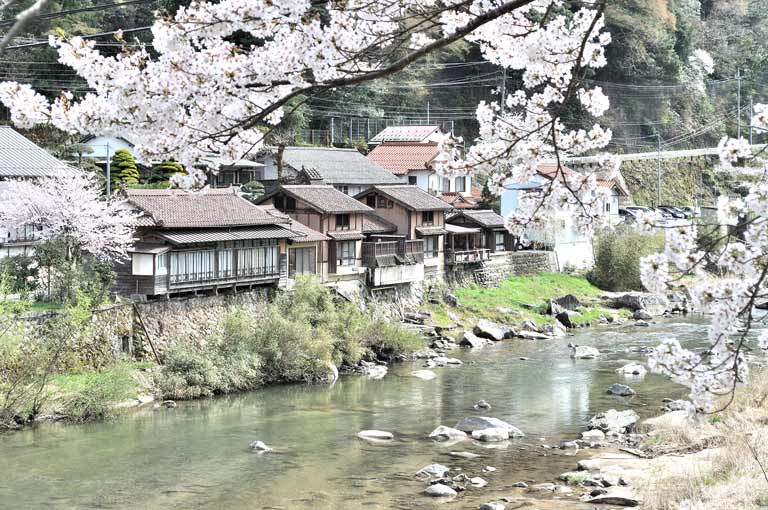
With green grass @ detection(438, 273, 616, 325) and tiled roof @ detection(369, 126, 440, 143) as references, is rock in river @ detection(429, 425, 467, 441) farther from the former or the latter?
tiled roof @ detection(369, 126, 440, 143)

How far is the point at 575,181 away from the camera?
6.13 metres

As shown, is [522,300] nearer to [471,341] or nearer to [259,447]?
A: [471,341]

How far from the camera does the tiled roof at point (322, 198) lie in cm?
3172

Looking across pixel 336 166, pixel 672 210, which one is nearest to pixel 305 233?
pixel 336 166

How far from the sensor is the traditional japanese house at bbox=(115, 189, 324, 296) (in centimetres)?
2456

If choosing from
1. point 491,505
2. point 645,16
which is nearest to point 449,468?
point 491,505

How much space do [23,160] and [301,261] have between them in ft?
29.0

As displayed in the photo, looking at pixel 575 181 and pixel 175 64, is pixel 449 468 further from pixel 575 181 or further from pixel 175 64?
pixel 175 64

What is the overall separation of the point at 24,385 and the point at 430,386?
10.1m

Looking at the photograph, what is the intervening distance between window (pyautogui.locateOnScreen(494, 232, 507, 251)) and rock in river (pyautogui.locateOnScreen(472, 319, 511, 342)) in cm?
719

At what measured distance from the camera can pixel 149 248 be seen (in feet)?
80.3

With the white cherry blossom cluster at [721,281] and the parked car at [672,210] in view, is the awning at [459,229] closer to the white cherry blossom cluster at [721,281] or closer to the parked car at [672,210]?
the parked car at [672,210]

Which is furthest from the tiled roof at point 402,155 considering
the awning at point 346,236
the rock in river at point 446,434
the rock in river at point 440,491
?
the rock in river at point 440,491

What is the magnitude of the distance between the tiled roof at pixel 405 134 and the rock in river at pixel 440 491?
31.8m
